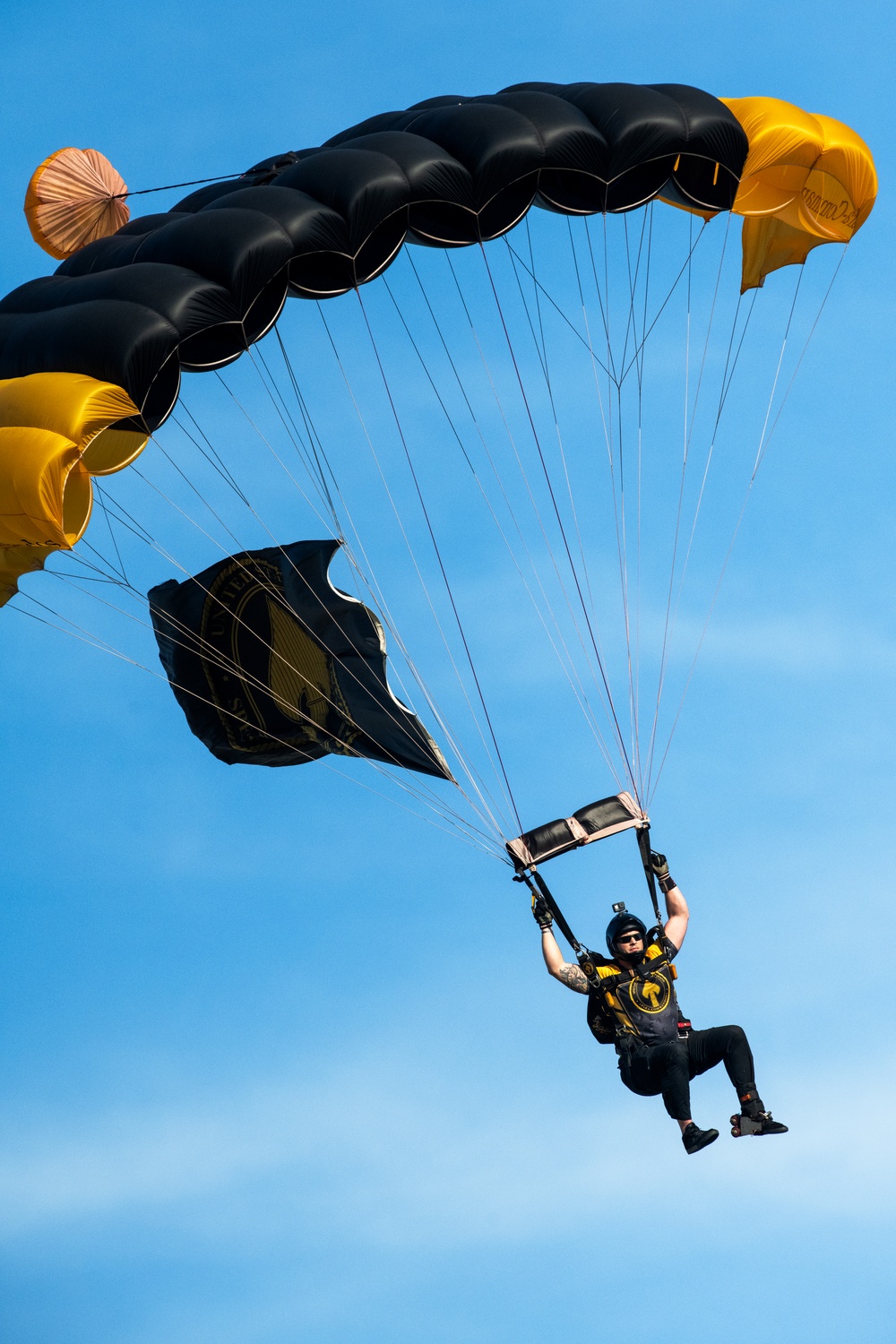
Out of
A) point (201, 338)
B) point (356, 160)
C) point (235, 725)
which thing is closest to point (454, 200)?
point (356, 160)

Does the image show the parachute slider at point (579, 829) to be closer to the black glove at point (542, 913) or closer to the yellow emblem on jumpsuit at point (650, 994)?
the black glove at point (542, 913)

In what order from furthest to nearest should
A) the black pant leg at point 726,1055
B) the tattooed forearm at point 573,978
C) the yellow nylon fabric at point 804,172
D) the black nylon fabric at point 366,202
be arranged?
the yellow nylon fabric at point 804,172 → the black nylon fabric at point 366,202 → the tattooed forearm at point 573,978 → the black pant leg at point 726,1055

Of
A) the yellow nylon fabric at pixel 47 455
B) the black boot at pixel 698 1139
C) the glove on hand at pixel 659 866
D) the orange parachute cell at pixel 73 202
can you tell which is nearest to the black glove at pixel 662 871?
the glove on hand at pixel 659 866

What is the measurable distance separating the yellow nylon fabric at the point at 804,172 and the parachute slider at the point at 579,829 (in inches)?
210

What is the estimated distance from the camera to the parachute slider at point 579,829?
15789 millimetres

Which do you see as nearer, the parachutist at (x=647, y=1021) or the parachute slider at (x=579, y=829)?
the parachutist at (x=647, y=1021)

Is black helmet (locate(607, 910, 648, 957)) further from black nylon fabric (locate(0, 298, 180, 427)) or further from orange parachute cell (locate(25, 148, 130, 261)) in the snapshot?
orange parachute cell (locate(25, 148, 130, 261))

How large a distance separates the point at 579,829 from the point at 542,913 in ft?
2.52

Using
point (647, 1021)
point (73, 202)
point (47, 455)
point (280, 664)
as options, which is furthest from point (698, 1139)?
point (73, 202)

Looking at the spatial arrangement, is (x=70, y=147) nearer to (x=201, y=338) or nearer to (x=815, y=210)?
(x=201, y=338)

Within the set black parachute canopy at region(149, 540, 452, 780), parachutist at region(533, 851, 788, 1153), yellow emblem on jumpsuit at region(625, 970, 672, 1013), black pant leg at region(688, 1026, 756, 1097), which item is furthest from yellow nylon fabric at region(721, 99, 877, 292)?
black pant leg at region(688, 1026, 756, 1097)

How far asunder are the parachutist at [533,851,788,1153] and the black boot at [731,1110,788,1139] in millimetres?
120

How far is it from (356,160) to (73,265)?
251 centimetres

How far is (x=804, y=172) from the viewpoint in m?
17.9
